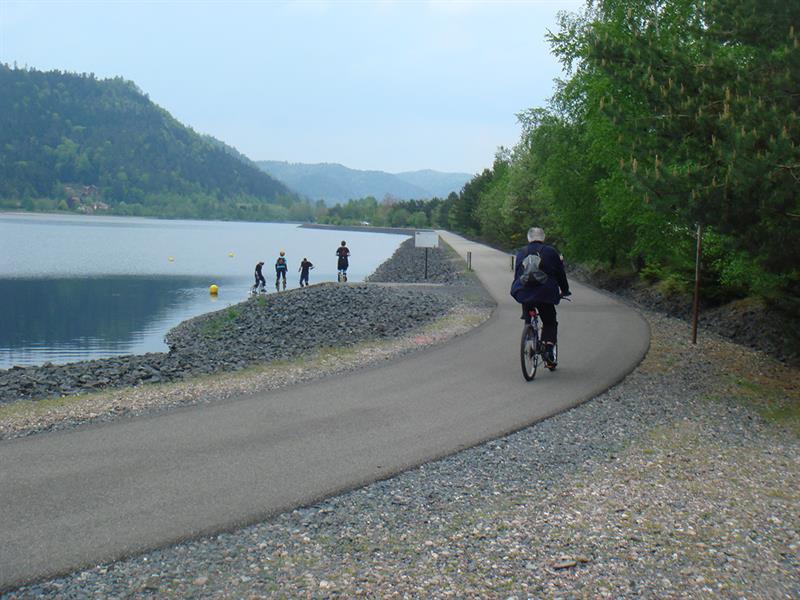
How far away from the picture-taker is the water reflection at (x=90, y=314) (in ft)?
86.2

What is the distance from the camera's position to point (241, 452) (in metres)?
7.65

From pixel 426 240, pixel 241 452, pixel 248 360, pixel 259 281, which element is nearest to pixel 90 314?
pixel 259 281

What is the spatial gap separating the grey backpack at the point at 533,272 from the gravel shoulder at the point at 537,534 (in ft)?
8.63

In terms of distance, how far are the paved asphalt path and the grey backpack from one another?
1.39 metres

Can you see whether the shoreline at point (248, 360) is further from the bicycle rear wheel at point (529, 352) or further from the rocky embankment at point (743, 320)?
the rocky embankment at point (743, 320)

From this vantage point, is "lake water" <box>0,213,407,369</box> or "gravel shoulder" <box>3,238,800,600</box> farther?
"lake water" <box>0,213,407,369</box>

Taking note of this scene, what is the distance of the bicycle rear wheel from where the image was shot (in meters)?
11.2

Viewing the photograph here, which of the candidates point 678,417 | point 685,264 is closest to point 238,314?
point 685,264

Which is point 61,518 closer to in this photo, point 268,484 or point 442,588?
point 268,484

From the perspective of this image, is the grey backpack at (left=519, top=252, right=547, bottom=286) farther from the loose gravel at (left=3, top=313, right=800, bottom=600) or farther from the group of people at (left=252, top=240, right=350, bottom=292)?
the group of people at (left=252, top=240, right=350, bottom=292)

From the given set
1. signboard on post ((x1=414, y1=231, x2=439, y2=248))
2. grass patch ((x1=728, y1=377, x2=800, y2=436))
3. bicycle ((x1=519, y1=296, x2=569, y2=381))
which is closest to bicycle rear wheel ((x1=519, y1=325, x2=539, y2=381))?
bicycle ((x1=519, y1=296, x2=569, y2=381))

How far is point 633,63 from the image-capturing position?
13281 mm

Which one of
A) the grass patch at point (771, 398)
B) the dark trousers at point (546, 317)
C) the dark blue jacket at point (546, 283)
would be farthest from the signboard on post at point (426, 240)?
the dark blue jacket at point (546, 283)

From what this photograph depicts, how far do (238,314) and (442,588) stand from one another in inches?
1008
